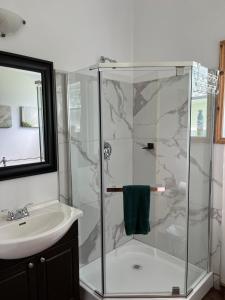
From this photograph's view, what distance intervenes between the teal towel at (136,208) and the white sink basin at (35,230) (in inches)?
17.7

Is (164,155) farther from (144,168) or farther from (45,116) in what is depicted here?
(45,116)

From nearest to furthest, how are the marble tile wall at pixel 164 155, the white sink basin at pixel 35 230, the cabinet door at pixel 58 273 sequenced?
the white sink basin at pixel 35 230
the cabinet door at pixel 58 273
the marble tile wall at pixel 164 155

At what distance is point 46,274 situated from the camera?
5.25 feet

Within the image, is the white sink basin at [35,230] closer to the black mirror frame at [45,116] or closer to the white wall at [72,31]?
the black mirror frame at [45,116]

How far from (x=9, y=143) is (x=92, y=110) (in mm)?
730

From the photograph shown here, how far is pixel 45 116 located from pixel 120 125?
84 centimetres

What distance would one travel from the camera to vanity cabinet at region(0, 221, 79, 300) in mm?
1434

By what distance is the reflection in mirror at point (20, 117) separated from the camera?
67.0 inches

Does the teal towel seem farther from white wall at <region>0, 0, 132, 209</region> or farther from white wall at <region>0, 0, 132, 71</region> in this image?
white wall at <region>0, 0, 132, 71</region>

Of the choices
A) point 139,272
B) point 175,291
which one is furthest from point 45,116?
point 175,291

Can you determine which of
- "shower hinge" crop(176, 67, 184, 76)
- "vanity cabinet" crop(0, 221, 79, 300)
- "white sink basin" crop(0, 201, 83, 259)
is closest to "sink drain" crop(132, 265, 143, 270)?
"vanity cabinet" crop(0, 221, 79, 300)

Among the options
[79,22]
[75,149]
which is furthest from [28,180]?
[79,22]

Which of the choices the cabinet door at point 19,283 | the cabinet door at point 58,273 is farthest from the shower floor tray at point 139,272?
the cabinet door at point 19,283

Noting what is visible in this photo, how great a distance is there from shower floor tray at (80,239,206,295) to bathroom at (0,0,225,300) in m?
0.02
